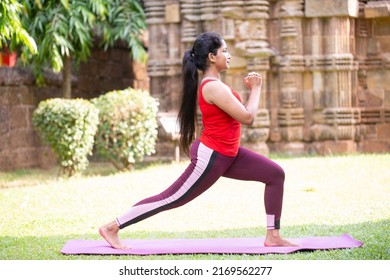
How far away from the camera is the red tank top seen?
6991 millimetres

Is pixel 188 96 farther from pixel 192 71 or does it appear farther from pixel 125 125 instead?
pixel 125 125

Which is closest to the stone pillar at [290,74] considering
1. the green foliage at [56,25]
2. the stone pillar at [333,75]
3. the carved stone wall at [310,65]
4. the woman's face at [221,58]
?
the carved stone wall at [310,65]

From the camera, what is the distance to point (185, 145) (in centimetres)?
729

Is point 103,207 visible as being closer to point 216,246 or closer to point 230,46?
point 216,246

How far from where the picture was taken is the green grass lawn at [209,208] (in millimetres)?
7949

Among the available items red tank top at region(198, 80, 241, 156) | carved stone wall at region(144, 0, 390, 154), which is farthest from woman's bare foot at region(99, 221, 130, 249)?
carved stone wall at region(144, 0, 390, 154)

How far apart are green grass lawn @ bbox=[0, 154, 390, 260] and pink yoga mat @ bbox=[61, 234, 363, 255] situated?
0.11 m

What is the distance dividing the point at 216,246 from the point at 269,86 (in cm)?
907

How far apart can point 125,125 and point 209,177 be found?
7.43 meters

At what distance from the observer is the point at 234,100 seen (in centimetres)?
692

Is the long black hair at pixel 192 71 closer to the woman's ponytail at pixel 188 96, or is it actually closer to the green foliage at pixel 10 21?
the woman's ponytail at pixel 188 96

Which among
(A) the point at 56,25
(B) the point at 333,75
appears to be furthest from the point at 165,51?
(B) the point at 333,75

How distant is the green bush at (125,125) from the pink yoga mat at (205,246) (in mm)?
6589
